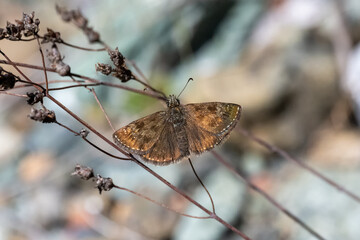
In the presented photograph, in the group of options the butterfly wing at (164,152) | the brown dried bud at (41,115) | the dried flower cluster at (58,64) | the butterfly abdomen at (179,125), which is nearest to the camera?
the brown dried bud at (41,115)

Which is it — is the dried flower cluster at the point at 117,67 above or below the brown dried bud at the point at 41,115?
above

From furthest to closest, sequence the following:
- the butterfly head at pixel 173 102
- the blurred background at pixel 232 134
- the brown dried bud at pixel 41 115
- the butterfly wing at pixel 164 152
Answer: the blurred background at pixel 232 134 → the butterfly head at pixel 173 102 → the butterfly wing at pixel 164 152 → the brown dried bud at pixel 41 115

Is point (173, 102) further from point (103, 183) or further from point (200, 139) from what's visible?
point (103, 183)

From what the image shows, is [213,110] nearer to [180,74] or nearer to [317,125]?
[317,125]

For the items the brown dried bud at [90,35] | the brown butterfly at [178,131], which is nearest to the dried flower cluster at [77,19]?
the brown dried bud at [90,35]

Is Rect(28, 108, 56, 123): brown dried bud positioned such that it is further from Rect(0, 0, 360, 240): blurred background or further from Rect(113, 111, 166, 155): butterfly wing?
Rect(0, 0, 360, 240): blurred background

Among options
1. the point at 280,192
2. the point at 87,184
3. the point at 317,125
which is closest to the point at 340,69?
the point at 317,125

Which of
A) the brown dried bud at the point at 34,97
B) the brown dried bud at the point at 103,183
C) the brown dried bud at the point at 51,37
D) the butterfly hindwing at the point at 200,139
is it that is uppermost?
the brown dried bud at the point at 51,37

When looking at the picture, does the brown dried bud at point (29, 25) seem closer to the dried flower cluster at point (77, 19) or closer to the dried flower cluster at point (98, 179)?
the dried flower cluster at point (77, 19)

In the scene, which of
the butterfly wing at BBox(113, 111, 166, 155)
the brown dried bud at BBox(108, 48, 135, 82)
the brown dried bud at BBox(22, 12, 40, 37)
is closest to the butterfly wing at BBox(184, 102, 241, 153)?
the butterfly wing at BBox(113, 111, 166, 155)
